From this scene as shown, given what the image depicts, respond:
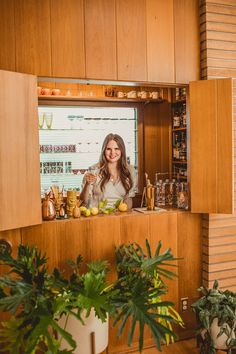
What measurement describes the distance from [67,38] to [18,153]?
3.15 ft

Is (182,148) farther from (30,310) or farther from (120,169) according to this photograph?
(30,310)

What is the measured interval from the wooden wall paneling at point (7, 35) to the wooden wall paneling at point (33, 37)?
28 mm

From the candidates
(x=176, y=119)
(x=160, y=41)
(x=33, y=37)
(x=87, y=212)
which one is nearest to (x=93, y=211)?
(x=87, y=212)

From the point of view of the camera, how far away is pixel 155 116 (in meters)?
4.98

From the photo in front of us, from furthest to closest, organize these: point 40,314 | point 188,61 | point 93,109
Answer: point 93,109 < point 188,61 < point 40,314

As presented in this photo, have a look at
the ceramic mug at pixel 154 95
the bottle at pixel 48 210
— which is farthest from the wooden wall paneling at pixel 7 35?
the ceramic mug at pixel 154 95

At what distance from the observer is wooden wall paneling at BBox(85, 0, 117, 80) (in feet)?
9.23

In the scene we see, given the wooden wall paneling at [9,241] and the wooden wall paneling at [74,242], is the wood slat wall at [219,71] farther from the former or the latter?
the wooden wall paneling at [9,241]

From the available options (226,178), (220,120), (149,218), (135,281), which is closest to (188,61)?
(220,120)

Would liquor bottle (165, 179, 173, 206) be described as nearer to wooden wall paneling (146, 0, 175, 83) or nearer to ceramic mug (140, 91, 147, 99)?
wooden wall paneling (146, 0, 175, 83)

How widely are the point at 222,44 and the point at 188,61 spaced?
331 millimetres

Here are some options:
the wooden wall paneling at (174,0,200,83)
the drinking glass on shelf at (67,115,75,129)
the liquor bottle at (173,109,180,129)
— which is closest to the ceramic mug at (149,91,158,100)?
the liquor bottle at (173,109,180,129)

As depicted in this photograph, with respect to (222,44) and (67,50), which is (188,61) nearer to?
(222,44)

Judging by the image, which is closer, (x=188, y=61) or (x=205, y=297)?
(x=205, y=297)
